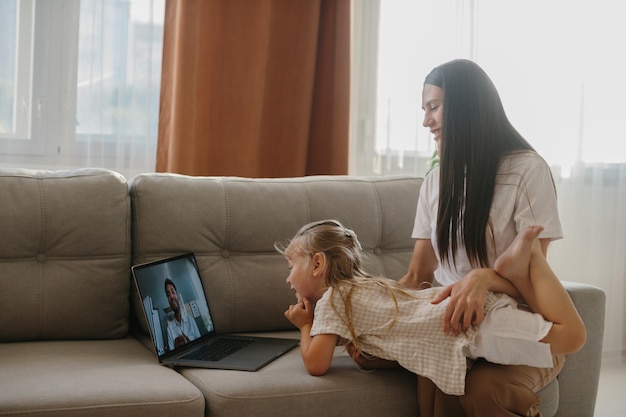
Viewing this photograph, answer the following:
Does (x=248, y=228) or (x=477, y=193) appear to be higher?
(x=477, y=193)

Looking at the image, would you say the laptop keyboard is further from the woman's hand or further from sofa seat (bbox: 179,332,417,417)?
the woman's hand

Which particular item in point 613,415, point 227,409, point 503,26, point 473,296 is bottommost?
point 613,415

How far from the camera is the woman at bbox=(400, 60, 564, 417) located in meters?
1.72

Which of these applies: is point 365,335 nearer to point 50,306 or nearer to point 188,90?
point 50,306

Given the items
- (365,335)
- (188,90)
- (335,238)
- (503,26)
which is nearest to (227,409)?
(365,335)

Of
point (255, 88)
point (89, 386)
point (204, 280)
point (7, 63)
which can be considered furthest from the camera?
point (255, 88)

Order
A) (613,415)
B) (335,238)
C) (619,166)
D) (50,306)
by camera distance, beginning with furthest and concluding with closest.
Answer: (619,166) → (613,415) → (50,306) → (335,238)

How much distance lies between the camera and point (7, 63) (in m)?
2.72

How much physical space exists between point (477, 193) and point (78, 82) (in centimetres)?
163

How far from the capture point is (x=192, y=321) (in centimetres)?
202

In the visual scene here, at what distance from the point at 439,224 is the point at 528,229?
28 centimetres

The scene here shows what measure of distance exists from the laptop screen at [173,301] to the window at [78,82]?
3.04 feet

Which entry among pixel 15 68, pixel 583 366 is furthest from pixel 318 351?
pixel 15 68

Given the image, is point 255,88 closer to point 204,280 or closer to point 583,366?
point 204,280
